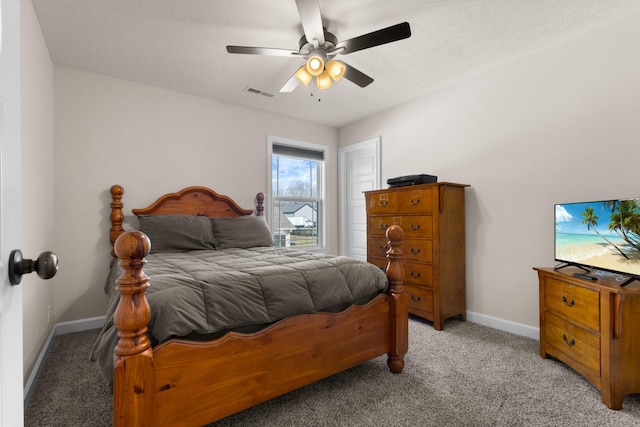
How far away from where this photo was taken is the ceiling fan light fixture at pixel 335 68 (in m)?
2.21

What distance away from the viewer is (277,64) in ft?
9.36

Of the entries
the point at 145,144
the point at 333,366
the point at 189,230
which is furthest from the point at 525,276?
the point at 145,144

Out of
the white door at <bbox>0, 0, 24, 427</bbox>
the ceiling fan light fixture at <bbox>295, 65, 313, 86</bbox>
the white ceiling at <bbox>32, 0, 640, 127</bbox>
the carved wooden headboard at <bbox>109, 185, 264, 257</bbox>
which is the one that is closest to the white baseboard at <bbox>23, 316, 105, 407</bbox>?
the carved wooden headboard at <bbox>109, 185, 264, 257</bbox>

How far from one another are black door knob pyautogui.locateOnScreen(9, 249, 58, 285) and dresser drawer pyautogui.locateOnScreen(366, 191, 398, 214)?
302 centimetres

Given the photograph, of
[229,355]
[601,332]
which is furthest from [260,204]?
[601,332]

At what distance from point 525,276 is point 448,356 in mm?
1081

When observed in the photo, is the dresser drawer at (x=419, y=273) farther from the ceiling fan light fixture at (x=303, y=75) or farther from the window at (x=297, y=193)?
the ceiling fan light fixture at (x=303, y=75)

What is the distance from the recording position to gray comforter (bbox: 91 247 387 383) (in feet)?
4.27

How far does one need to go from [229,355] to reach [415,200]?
2.32m

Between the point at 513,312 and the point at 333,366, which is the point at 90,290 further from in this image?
the point at 513,312

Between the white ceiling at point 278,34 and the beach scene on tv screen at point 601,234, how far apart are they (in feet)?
4.42

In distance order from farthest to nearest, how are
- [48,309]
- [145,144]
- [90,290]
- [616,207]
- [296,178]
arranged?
1. [296,178]
2. [145,144]
3. [90,290]
4. [48,309]
5. [616,207]

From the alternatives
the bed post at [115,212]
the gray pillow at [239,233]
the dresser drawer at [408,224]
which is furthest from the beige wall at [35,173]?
the dresser drawer at [408,224]

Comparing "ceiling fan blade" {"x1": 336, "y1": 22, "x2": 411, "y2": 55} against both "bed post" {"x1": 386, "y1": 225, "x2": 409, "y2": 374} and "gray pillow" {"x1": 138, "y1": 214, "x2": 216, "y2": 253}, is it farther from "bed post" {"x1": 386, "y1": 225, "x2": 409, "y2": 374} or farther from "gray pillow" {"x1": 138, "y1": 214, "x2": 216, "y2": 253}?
"gray pillow" {"x1": 138, "y1": 214, "x2": 216, "y2": 253}
